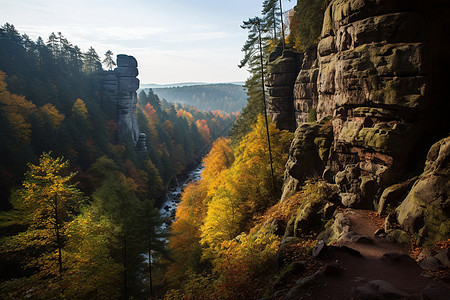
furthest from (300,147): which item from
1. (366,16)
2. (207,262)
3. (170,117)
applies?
(170,117)

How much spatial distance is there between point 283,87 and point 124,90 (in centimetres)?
4748

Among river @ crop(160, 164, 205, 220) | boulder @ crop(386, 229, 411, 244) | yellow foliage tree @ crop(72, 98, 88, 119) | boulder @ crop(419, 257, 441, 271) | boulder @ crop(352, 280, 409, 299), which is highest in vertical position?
yellow foliage tree @ crop(72, 98, 88, 119)

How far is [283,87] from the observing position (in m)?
26.9

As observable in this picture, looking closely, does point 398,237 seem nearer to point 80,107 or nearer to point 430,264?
point 430,264

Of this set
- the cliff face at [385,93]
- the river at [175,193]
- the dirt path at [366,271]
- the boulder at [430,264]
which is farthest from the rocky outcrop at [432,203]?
the river at [175,193]

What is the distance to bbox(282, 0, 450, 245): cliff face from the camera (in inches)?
420

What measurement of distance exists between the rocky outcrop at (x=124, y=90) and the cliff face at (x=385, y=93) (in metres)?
54.0

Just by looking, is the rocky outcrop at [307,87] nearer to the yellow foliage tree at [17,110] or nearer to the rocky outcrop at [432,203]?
the rocky outcrop at [432,203]

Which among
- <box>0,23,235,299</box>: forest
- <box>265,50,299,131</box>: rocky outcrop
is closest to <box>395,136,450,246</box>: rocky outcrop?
<box>0,23,235,299</box>: forest

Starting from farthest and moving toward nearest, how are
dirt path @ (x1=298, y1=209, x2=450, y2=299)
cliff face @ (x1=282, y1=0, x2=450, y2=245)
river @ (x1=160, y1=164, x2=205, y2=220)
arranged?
river @ (x1=160, y1=164, x2=205, y2=220) → cliff face @ (x1=282, y1=0, x2=450, y2=245) → dirt path @ (x1=298, y1=209, x2=450, y2=299)

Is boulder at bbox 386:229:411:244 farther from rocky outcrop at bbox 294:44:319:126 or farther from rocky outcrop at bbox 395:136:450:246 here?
rocky outcrop at bbox 294:44:319:126

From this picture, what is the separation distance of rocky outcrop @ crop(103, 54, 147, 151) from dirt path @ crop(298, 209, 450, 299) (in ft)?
187

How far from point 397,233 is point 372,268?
8.84 feet

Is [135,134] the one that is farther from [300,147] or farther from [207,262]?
[300,147]
